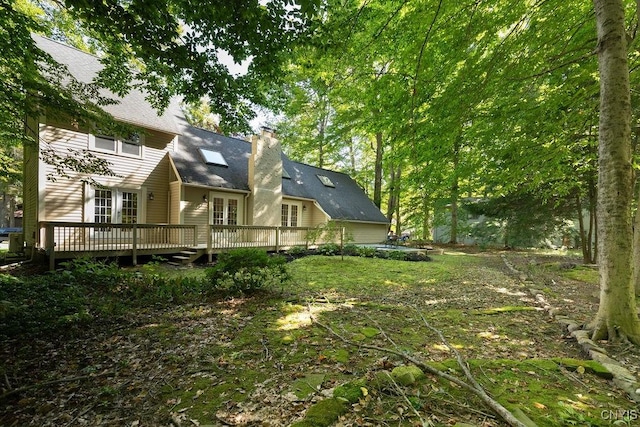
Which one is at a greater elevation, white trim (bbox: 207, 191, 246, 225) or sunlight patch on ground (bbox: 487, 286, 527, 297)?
white trim (bbox: 207, 191, 246, 225)

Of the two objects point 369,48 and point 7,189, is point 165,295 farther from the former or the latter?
point 7,189

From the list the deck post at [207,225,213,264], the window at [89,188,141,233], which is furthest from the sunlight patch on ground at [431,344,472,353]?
the window at [89,188,141,233]

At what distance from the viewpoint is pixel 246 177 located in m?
14.7

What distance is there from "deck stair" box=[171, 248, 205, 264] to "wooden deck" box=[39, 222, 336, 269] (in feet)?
0.14

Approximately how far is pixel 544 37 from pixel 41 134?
14226 mm

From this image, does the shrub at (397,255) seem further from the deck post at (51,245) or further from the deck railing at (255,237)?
the deck post at (51,245)

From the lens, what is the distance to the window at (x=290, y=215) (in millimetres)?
16406

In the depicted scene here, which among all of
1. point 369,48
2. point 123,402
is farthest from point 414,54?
point 123,402

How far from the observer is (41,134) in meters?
9.65

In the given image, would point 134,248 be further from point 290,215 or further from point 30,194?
point 290,215

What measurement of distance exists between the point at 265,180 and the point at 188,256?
5423mm

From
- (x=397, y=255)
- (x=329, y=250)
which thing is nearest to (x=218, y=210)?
(x=329, y=250)

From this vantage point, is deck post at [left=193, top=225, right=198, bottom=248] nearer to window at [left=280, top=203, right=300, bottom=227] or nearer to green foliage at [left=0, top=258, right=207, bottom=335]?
green foliage at [left=0, top=258, right=207, bottom=335]

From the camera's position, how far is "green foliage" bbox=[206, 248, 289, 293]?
5.91m
